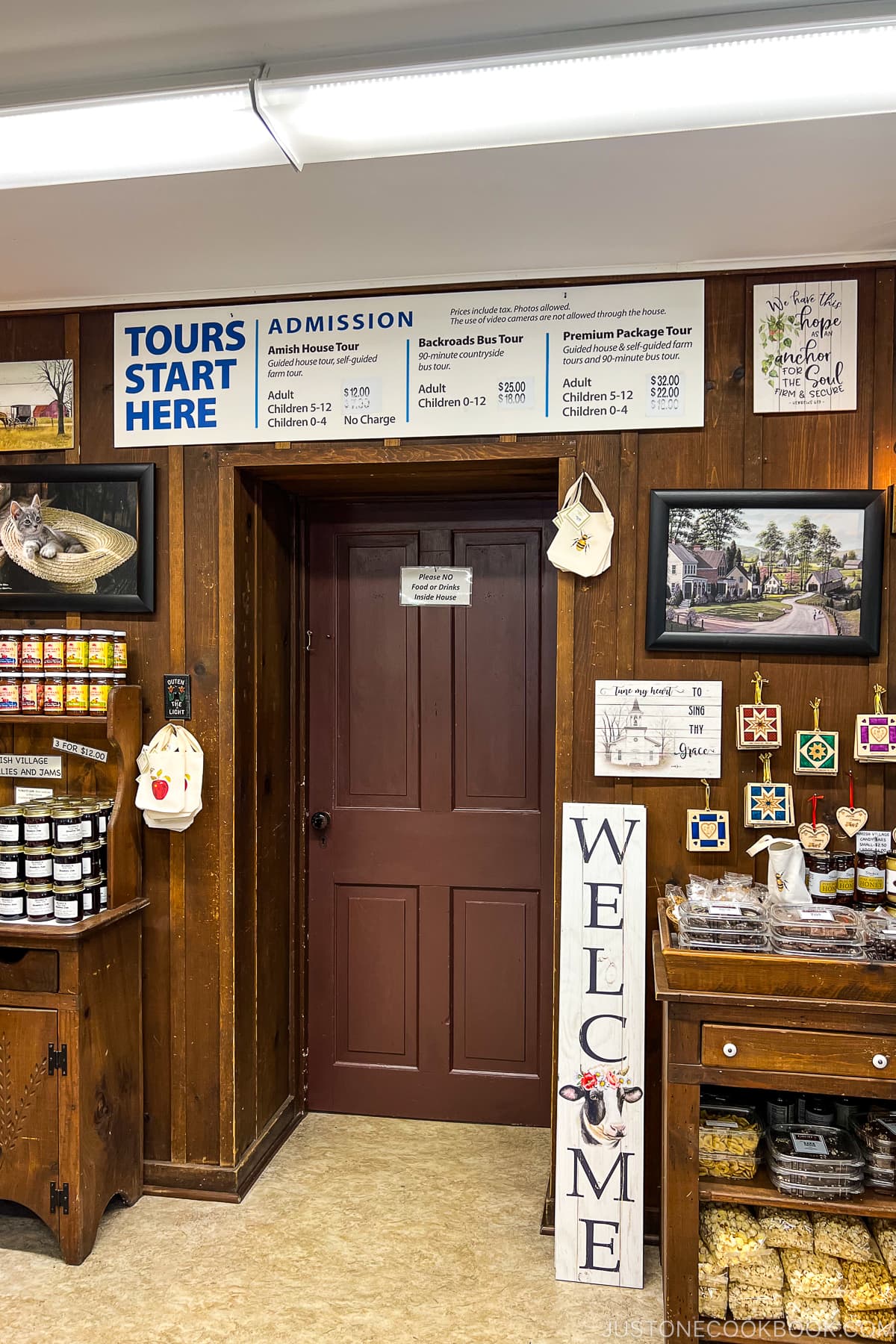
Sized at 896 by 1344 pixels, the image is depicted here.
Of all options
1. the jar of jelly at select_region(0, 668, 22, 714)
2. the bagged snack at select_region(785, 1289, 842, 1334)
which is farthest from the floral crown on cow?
the jar of jelly at select_region(0, 668, 22, 714)

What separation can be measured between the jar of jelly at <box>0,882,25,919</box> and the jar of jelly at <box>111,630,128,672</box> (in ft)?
2.10

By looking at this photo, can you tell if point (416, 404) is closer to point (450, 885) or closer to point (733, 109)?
point (733, 109)

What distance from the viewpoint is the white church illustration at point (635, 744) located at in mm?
2668

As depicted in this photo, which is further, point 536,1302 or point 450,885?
point 450,885

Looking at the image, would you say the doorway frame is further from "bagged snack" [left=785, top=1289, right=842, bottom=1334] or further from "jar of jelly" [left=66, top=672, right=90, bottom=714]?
"bagged snack" [left=785, top=1289, right=842, bottom=1334]

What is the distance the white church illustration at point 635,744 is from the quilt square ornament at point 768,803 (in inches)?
10.3

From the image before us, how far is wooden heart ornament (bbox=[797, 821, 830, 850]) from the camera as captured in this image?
253cm

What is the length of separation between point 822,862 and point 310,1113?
1986 millimetres

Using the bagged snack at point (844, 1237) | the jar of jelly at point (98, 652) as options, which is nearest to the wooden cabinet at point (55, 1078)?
the jar of jelly at point (98, 652)

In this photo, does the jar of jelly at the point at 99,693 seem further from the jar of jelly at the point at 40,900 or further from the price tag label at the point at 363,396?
the price tag label at the point at 363,396

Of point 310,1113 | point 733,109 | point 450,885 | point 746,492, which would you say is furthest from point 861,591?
point 310,1113

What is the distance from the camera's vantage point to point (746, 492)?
260 cm

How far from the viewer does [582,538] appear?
268cm

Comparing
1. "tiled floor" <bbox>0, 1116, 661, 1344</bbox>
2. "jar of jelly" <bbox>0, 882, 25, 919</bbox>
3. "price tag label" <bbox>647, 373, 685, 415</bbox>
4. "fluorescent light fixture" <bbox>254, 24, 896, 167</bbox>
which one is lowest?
"tiled floor" <bbox>0, 1116, 661, 1344</bbox>
